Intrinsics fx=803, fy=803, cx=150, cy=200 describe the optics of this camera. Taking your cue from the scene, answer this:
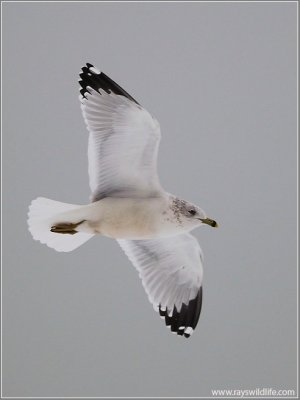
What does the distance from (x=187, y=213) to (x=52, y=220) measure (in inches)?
20.5

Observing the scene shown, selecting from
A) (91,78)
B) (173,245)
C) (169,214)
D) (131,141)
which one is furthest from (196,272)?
(91,78)

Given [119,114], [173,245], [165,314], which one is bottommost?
[165,314]

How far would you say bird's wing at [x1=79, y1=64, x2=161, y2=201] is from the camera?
2934 mm

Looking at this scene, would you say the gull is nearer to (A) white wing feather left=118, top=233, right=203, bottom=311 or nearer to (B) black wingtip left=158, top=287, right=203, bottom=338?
(A) white wing feather left=118, top=233, right=203, bottom=311

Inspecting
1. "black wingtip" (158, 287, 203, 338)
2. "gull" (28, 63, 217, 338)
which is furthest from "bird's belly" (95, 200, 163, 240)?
"black wingtip" (158, 287, 203, 338)

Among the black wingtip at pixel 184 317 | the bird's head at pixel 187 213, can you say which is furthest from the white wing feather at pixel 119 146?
the black wingtip at pixel 184 317

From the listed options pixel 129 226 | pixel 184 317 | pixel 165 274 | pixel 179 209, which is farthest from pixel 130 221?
pixel 184 317

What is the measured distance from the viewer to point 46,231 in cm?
314

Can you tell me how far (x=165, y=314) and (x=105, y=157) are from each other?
2.55ft

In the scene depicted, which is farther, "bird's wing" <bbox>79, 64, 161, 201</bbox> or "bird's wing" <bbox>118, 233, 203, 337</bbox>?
"bird's wing" <bbox>118, 233, 203, 337</bbox>

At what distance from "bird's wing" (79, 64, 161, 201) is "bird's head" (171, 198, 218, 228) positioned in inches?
4.2

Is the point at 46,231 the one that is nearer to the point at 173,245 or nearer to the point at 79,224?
the point at 79,224

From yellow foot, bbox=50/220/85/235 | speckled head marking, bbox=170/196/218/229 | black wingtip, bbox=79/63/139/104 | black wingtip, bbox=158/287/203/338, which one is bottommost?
black wingtip, bbox=158/287/203/338

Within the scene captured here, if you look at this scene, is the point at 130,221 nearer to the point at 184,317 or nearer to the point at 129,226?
the point at 129,226
